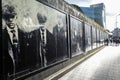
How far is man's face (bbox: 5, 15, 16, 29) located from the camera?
21.2 ft

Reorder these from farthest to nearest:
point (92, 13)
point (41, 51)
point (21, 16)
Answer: point (92, 13) → point (41, 51) → point (21, 16)

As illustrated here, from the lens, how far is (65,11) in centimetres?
1273

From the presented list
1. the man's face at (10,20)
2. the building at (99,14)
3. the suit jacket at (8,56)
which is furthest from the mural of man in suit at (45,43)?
the building at (99,14)

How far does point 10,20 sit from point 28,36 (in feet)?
4.14

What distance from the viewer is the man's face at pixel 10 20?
646 centimetres

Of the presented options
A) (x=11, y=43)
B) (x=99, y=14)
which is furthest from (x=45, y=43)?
(x=99, y=14)

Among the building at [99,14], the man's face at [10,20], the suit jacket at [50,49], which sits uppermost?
the building at [99,14]

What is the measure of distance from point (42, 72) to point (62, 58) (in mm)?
2954

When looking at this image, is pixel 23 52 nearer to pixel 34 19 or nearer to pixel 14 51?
pixel 14 51

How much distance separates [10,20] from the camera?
660 cm

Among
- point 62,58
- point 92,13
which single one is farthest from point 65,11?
point 92,13

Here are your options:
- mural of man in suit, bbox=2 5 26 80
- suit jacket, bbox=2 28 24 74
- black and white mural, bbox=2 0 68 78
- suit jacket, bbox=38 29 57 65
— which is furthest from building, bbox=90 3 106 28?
suit jacket, bbox=2 28 24 74

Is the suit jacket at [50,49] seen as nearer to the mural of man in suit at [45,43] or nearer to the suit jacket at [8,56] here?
the mural of man in suit at [45,43]

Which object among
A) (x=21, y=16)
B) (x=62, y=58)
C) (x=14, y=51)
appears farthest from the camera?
(x=62, y=58)
